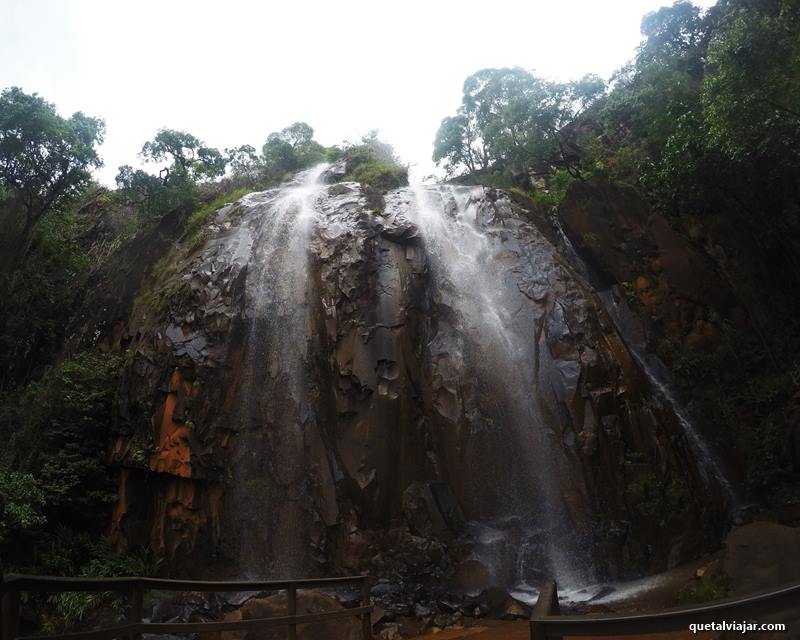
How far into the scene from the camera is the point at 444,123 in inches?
1036

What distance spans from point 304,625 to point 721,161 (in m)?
14.2

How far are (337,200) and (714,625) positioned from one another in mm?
16010

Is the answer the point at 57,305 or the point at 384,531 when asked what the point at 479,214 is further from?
the point at 57,305

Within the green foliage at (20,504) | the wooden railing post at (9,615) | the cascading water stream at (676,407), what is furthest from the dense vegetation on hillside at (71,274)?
the cascading water stream at (676,407)

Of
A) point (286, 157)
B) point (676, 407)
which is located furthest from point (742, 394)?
point (286, 157)

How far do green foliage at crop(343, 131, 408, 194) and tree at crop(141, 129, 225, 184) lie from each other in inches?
219

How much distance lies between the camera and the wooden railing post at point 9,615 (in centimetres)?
289

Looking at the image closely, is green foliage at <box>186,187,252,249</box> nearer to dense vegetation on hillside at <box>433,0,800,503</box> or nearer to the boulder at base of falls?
dense vegetation on hillside at <box>433,0,800,503</box>

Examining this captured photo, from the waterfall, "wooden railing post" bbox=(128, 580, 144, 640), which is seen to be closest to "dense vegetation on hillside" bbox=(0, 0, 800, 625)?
the waterfall

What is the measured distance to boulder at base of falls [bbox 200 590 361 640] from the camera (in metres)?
6.95

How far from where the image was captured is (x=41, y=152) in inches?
670

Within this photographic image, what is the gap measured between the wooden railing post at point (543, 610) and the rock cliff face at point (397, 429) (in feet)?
21.6

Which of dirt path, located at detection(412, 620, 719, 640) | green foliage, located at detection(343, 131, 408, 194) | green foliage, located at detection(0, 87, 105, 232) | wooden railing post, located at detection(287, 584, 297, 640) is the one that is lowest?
dirt path, located at detection(412, 620, 719, 640)

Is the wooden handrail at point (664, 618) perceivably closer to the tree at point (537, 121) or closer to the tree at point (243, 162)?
the tree at point (537, 121)
